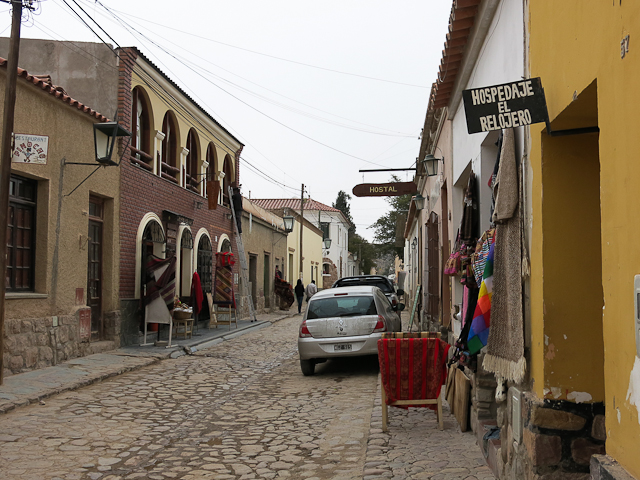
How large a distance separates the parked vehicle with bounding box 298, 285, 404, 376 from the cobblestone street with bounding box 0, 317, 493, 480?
16.6 inches

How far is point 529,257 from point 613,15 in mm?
1701

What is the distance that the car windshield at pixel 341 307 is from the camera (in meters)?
10.2

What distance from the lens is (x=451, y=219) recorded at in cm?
898

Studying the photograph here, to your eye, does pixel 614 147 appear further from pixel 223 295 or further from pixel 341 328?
pixel 223 295

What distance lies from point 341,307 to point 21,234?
207 inches

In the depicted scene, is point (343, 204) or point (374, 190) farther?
point (343, 204)

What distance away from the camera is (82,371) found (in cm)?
969

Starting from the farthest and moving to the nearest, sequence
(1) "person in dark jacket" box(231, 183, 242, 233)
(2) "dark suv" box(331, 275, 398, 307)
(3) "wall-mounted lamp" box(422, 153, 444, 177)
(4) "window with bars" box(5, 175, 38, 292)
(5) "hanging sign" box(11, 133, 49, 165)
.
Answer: (1) "person in dark jacket" box(231, 183, 242, 233) → (2) "dark suv" box(331, 275, 398, 307) → (3) "wall-mounted lamp" box(422, 153, 444, 177) → (4) "window with bars" box(5, 175, 38, 292) → (5) "hanging sign" box(11, 133, 49, 165)

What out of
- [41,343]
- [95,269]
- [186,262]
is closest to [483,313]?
[41,343]

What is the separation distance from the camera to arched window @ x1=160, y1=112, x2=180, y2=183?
53.5 ft

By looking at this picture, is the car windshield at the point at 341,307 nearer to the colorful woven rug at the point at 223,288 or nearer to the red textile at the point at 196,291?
the red textile at the point at 196,291

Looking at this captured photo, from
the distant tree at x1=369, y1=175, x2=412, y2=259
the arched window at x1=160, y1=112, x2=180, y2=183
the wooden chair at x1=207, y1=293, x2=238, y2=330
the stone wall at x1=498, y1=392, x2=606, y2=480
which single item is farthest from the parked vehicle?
the distant tree at x1=369, y1=175, x2=412, y2=259

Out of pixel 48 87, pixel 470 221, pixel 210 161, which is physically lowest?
pixel 470 221

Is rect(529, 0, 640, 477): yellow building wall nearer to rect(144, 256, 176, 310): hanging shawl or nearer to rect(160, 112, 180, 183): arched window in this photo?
rect(144, 256, 176, 310): hanging shawl
